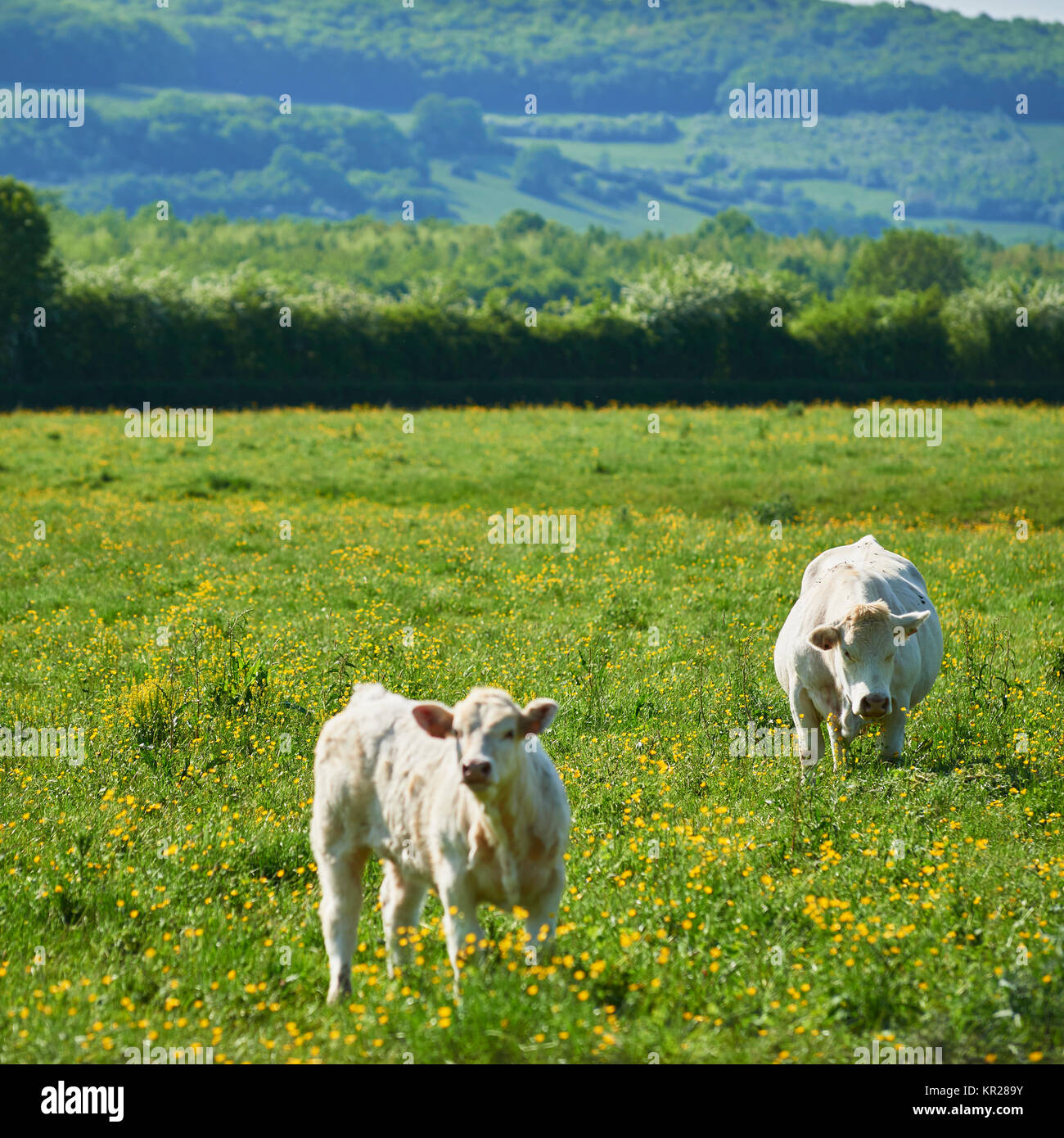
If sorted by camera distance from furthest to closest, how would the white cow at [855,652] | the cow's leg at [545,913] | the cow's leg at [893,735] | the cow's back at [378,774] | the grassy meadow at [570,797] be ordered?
the cow's leg at [893,735], the white cow at [855,652], the cow's back at [378,774], the cow's leg at [545,913], the grassy meadow at [570,797]

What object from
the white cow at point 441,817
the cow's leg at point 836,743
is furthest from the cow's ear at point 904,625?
the white cow at point 441,817

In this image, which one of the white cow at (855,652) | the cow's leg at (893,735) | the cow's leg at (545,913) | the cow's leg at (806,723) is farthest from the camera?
the cow's leg at (806,723)

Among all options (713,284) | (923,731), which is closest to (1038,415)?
(713,284)

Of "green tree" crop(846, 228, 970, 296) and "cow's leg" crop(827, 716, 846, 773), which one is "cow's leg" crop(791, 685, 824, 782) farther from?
"green tree" crop(846, 228, 970, 296)

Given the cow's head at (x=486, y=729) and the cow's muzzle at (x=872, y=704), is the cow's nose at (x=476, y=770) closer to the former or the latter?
the cow's head at (x=486, y=729)

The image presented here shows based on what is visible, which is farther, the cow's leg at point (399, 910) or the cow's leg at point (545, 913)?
the cow's leg at point (399, 910)

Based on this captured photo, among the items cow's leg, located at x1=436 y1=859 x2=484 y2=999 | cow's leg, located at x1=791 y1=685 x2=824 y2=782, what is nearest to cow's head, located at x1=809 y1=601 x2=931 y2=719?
cow's leg, located at x1=791 y1=685 x2=824 y2=782

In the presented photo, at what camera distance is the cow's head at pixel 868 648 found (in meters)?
9.30

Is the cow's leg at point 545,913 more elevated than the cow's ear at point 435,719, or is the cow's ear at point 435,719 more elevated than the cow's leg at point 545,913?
the cow's ear at point 435,719

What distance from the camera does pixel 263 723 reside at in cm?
1109

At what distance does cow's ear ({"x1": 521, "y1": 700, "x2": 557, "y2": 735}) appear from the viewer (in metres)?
6.09

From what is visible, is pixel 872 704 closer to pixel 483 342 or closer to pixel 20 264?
pixel 483 342

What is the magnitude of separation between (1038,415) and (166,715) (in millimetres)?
41901
